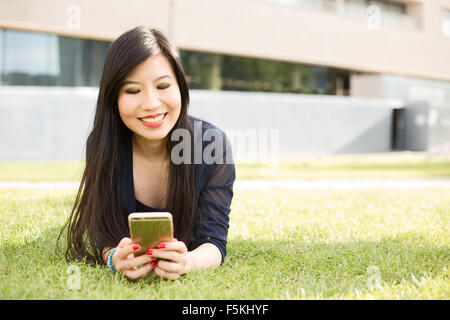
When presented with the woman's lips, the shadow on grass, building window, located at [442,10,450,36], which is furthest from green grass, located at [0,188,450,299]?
building window, located at [442,10,450,36]

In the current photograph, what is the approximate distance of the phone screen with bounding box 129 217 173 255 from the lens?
228 cm

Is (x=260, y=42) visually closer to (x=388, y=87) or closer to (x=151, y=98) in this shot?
(x=388, y=87)

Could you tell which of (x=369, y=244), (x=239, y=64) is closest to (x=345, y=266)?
(x=369, y=244)

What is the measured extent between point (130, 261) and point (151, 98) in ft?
2.86

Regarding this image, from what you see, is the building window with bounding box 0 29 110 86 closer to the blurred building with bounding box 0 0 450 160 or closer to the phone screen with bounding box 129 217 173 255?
the blurred building with bounding box 0 0 450 160

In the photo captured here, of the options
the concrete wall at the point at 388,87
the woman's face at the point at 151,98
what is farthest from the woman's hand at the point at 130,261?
the concrete wall at the point at 388,87

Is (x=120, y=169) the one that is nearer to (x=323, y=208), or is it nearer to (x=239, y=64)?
(x=323, y=208)

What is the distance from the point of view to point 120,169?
293 cm

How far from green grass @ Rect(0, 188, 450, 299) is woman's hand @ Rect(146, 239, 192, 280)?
7 centimetres

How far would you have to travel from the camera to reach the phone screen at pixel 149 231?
2.28 m

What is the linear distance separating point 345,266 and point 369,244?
703 millimetres

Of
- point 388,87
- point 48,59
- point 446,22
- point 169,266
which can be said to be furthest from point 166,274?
point 446,22

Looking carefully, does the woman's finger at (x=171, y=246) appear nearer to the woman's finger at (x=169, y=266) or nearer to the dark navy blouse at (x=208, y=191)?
the woman's finger at (x=169, y=266)
